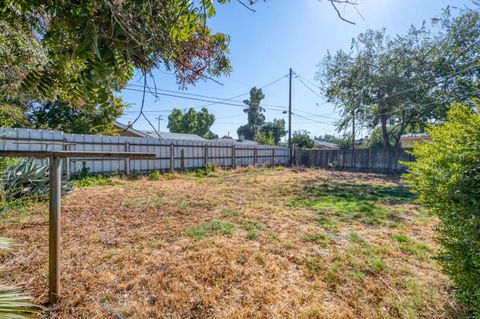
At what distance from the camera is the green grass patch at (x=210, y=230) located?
113 inches

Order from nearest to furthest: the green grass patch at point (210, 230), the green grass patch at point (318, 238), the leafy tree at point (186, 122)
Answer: the green grass patch at point (318, 238)
the green grass patch at point (210, 230)
the leafy tree at point (186, 122)

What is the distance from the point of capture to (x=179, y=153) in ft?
32.2

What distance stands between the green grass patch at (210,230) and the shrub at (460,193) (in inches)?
79.1

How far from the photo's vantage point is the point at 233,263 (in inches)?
84.2

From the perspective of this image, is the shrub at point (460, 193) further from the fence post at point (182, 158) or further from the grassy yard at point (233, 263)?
the fence post at point (182, 158)

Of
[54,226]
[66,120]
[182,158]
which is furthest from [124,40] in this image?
[66,120]

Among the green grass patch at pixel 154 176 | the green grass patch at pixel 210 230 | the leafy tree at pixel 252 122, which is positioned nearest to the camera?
the green grass patch at pixel 210 230

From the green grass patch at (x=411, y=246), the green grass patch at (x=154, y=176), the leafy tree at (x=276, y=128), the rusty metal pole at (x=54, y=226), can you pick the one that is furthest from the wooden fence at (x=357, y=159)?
the leafy tree at (x=276, y=128)

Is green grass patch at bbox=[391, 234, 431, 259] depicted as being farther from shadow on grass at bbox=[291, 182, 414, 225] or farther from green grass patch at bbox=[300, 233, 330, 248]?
green grass patch at bbox=[300, 233, 330, 248]

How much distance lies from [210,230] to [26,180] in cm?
340

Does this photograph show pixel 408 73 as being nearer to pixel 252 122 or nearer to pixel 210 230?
pixel 210 230

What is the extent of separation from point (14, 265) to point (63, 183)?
3.19 meters

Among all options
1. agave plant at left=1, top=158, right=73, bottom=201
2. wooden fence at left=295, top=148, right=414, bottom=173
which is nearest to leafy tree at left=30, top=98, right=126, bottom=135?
agave plant at left=1, top=158, right=73, bottom=201

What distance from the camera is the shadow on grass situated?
12.7 ft
